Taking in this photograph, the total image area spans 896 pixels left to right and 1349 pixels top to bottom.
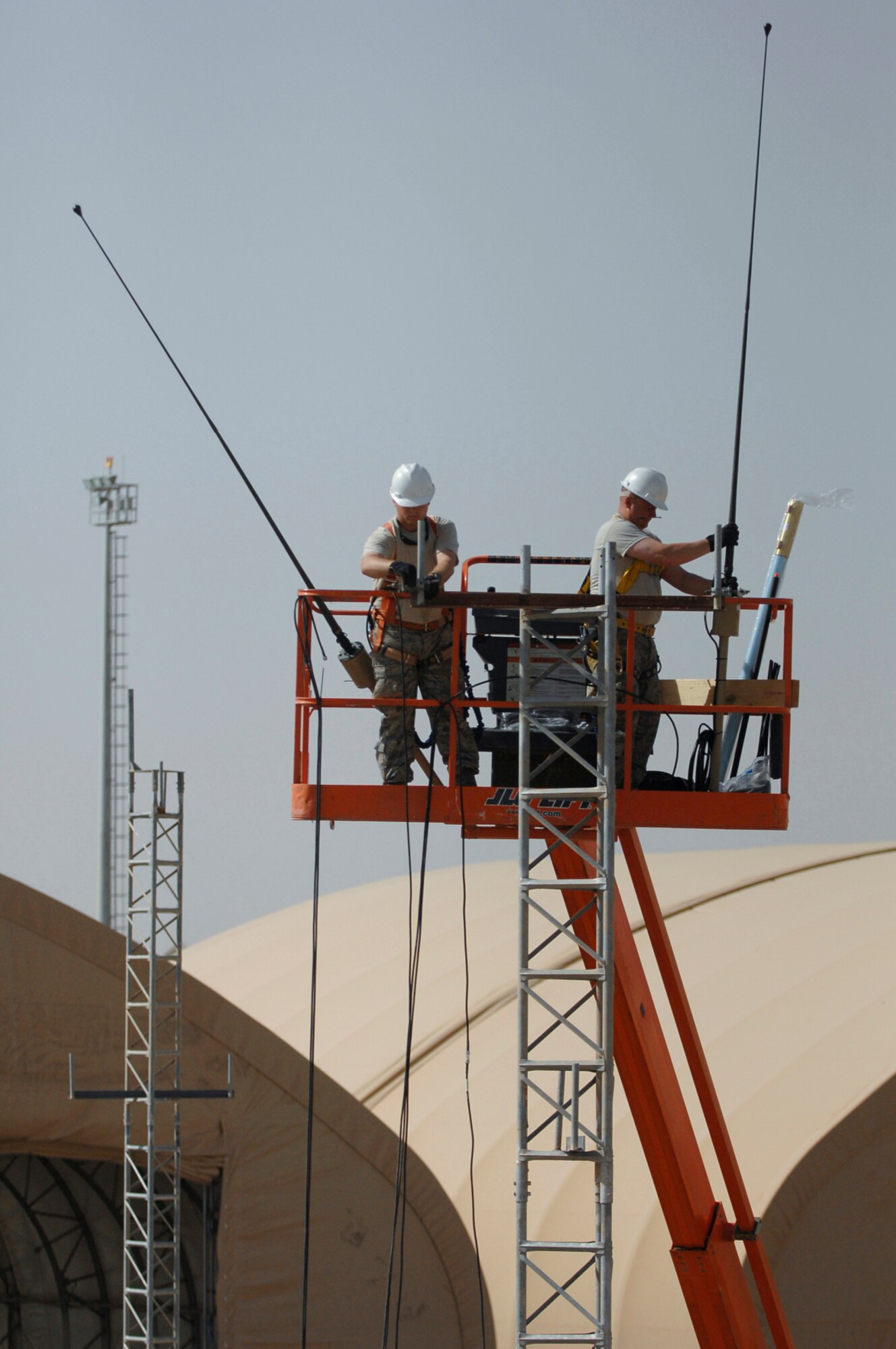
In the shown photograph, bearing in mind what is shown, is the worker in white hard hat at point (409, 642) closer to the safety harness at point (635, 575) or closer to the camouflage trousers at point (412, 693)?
the camouflage trousers at point (412, 693)

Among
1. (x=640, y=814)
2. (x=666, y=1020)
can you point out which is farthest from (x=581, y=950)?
(x=666, y=1020)

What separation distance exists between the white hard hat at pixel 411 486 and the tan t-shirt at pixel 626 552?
1.17 meters

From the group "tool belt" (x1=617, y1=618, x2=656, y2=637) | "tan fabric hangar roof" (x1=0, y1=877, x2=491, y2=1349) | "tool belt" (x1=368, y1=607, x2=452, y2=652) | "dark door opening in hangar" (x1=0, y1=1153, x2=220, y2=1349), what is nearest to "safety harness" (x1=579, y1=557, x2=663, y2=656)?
"tool belt" (x1=617, y1=618, x2=656, y2=637)

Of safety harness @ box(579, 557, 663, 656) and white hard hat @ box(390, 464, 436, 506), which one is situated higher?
white hard hat @ box(390, 464, 436, 506)

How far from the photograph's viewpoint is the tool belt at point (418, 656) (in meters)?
10.4

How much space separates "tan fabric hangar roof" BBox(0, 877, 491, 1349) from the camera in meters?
17.1

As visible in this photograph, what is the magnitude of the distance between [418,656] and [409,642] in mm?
119

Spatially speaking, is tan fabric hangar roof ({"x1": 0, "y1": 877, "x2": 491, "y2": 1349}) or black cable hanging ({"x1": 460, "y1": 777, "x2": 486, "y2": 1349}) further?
tan fabric hangar roof ({"x1": 0, "y1": 877, "x2": 491, "y2": 1349})

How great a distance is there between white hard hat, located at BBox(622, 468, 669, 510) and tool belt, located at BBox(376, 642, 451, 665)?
5.28 feet

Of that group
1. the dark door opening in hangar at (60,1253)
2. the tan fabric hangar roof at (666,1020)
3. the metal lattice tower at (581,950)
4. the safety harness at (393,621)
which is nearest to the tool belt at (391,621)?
the safety harness at (393,621)

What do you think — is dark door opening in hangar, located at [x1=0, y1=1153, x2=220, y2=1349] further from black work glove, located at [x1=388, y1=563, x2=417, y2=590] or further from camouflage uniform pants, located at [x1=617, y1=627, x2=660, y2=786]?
black work glove, located at [x1=388, y1=563, x2=417, y2=590]

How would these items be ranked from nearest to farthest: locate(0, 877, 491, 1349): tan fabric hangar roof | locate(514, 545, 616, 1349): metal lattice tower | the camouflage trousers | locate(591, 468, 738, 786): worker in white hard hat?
locate(514, 545, 616, 1349): metal lattice tower < locate(591, 468, 738, 786): worker in white hard hat < the camouflage trousers < locate(0, 877, 491, 1349): tan fabric hangar roof

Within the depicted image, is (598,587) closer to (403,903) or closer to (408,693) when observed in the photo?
(408,693)

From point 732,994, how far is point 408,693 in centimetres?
1269
